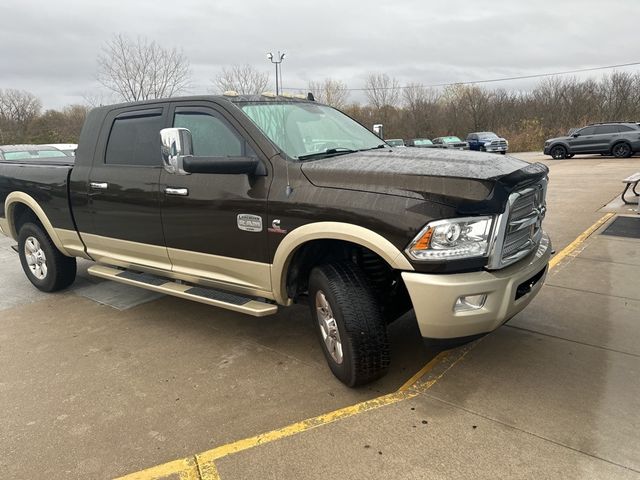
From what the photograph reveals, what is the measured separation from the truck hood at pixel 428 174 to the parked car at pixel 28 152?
1089 cm

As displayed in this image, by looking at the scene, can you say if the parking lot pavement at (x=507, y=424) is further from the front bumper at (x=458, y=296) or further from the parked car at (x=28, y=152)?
the parked car at (x=28, y=152)

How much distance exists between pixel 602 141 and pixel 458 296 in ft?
76.5

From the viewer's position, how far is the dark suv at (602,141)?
69.4 feet

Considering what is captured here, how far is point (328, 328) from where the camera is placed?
3311 millimetres

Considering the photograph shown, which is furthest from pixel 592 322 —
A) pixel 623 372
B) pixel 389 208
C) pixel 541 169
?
pixel 389 208

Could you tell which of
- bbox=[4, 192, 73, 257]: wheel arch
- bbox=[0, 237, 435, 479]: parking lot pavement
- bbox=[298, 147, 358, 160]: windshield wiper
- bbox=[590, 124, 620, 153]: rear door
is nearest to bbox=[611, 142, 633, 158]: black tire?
bbox=[590, 124, 620, 153]: rear door

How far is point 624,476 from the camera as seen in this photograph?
237 centimetres

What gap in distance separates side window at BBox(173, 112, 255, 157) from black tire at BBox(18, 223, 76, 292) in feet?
8.28

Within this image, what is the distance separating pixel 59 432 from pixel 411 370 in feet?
7.58

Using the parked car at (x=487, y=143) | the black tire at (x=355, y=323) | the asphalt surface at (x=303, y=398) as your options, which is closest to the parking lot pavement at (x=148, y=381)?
the asphalt surface at (x=303, y=398)

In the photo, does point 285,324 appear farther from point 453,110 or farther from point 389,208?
point 453,110

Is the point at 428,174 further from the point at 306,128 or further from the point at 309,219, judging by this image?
the point at 306,128

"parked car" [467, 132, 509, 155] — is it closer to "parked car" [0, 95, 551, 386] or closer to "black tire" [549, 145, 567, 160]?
"black tire" [549, 145, 567, 160]

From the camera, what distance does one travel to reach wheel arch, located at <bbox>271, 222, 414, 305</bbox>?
2826mm
